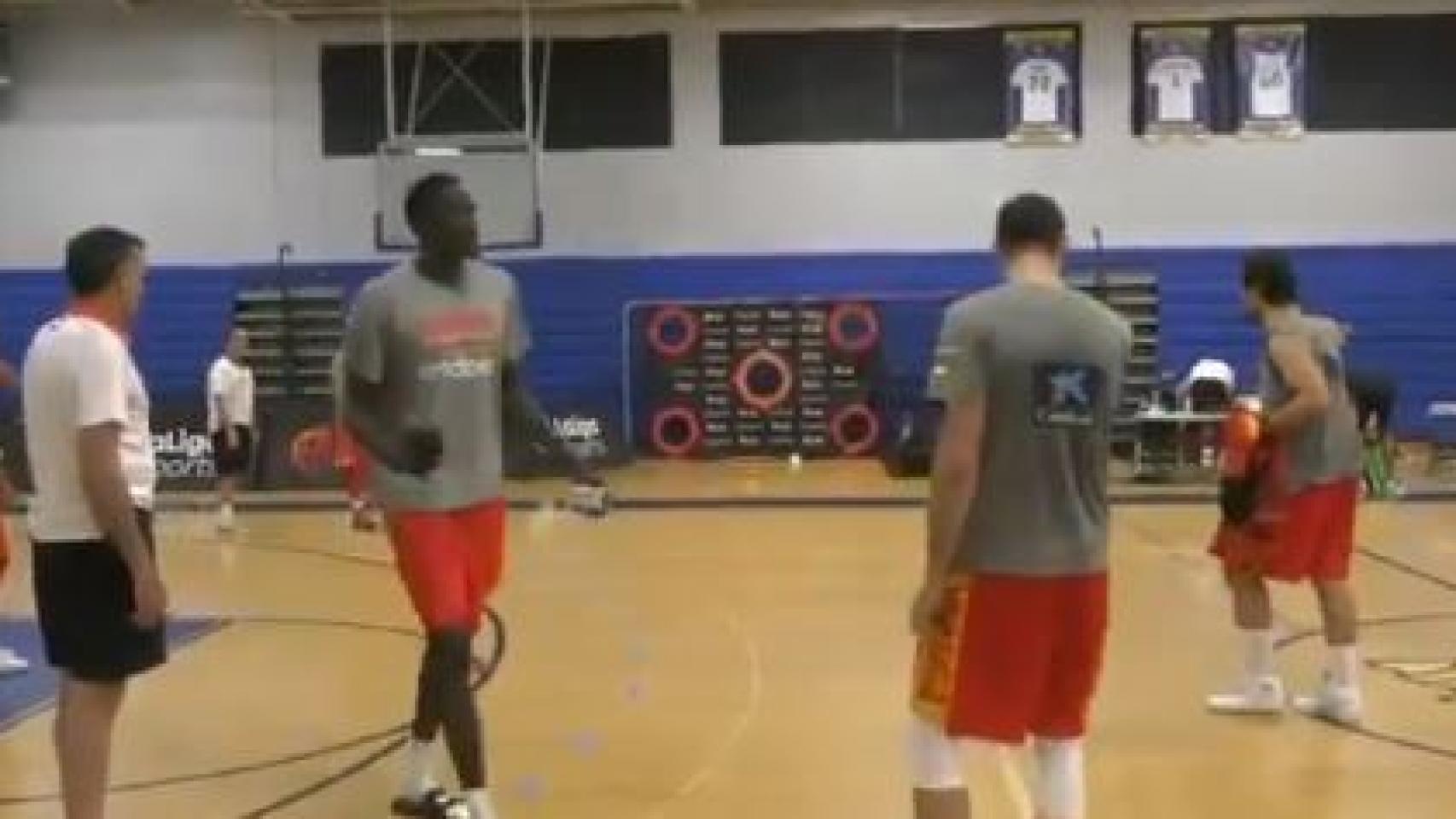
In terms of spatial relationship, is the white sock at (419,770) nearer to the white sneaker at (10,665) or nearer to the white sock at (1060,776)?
the white sock at (1060,776)

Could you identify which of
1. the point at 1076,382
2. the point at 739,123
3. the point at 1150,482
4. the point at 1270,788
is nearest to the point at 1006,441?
the point at 1076,382

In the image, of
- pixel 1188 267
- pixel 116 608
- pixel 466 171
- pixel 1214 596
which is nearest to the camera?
pixel 116 608

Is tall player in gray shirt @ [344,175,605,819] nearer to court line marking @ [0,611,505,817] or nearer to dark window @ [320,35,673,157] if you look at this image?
court line marking @ [0,611,505,817]

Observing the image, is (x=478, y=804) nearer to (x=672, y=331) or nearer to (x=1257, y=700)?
Answer: (x=1257, y=700)

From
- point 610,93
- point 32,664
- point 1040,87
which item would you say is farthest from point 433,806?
point 1040,87

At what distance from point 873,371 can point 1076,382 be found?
54.4 ft

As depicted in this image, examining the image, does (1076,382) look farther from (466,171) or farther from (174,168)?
(174,168)

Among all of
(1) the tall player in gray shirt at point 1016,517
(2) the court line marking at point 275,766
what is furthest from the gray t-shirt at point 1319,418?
(2) the court line marking at point 275,766

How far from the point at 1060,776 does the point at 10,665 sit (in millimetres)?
6004

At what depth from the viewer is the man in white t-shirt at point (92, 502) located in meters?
5.07

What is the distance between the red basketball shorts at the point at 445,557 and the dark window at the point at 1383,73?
1703 cm

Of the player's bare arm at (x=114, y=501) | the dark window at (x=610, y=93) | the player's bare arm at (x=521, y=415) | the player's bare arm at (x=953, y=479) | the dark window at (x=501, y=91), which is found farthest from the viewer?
the dark window at (x=610, y=93)

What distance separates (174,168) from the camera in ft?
71.9

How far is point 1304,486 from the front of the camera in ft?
24.6
